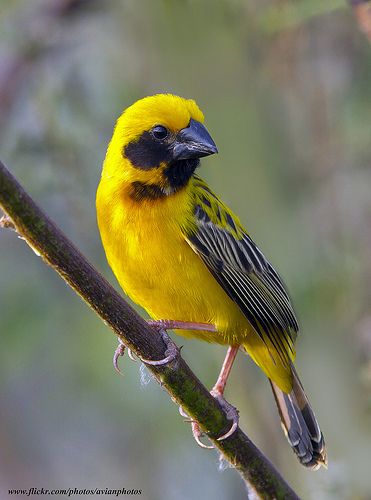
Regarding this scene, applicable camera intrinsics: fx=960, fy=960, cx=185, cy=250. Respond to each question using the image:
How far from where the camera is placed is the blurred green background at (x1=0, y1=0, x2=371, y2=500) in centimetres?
569

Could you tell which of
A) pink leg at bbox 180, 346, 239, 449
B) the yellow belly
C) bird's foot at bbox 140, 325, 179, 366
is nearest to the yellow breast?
the yellow belly

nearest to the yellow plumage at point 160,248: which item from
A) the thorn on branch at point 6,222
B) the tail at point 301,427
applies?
the tail at point 301,427

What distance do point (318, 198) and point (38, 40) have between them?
2048 mm

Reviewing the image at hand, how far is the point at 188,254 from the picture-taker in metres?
4.46

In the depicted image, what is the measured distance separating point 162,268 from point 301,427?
124cm

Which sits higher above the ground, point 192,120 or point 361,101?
point 192,120

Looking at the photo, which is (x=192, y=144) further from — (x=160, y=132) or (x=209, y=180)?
(x=209, y=180)

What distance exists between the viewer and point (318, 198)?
629cm

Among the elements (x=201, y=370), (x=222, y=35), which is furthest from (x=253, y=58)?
(x=201, y=370)

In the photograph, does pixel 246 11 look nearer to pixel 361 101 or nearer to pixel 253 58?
pixel 253 58

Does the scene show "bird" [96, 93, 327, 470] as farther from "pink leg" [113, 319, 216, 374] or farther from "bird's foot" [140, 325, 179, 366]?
"bird's foot" [140, 325, 179, 366]

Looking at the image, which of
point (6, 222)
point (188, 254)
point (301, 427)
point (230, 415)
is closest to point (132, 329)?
point (6, 222)

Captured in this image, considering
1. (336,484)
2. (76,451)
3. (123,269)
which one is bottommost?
(76,451)

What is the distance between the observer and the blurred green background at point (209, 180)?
569cm
